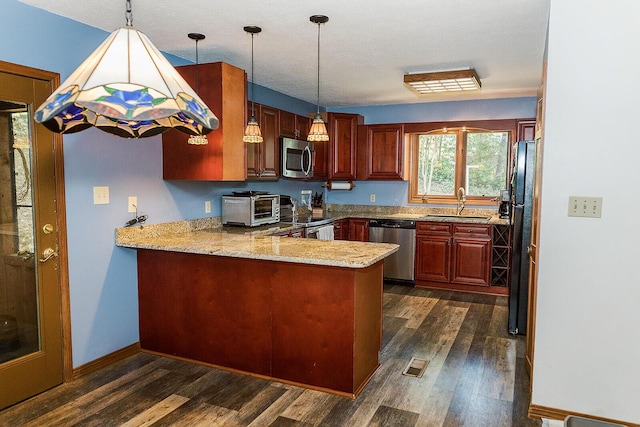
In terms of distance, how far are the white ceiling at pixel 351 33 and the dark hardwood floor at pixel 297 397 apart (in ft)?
7.62

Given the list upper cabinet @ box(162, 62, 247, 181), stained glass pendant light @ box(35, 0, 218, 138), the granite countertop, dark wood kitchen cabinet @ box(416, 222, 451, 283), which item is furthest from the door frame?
dark wood kitchen cabinet @ box(416, 222, 451, 283)

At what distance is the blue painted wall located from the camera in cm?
270

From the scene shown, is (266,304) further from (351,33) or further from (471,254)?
(471,254)

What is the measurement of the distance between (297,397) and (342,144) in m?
3.84

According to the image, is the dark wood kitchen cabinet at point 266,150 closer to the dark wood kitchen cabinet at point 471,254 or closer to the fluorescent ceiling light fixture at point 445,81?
the fluorescent ceiling light fixture at point 445,81

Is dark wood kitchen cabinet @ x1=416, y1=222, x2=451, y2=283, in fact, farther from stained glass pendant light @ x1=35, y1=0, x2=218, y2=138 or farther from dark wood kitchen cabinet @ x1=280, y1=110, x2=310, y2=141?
stained glass pendant light @ x1=35, y1=0, x2=218, y2=138

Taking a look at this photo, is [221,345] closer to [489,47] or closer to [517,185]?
[517,185]

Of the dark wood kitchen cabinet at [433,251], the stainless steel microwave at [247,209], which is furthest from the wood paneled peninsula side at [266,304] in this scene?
the dark wood kitchen cabinet at [433,251]

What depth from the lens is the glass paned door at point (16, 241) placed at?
261cm

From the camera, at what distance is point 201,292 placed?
319 cm

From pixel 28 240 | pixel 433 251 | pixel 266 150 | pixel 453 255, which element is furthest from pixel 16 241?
pixel 453 255

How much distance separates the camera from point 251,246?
309cm

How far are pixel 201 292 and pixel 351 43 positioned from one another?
2113 millimetres

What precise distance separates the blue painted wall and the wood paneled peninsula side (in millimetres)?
142
